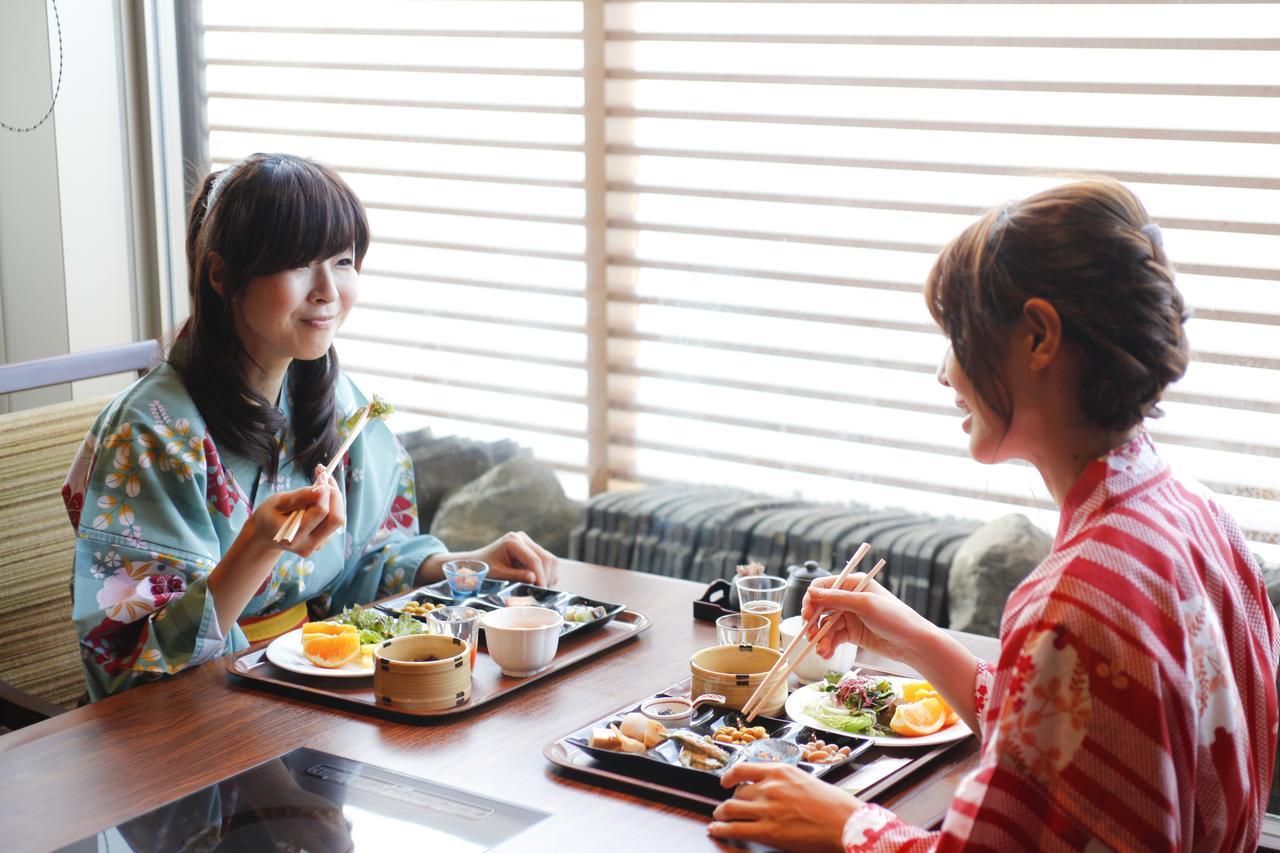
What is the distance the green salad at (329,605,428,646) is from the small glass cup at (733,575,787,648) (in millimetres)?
473

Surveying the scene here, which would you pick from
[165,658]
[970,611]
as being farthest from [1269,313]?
[165,658]

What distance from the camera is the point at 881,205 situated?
2795 mm

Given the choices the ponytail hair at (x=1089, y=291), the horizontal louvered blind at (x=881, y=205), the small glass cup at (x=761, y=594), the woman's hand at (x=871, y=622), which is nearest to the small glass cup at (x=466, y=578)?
the small glass cup at (x=761, y=594)

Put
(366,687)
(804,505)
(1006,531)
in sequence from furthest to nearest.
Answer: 1. (804,505)
2. (1006,531)
3. (366,687)

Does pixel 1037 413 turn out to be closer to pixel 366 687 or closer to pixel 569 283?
pixel 366 687

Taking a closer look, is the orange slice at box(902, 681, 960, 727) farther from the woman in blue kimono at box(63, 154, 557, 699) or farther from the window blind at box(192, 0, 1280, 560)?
the window blind at box(192, 0, 1280, 560)

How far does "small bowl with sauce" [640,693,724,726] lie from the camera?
1755mm

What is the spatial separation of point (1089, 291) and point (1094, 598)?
0.29 m

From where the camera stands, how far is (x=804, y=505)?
119 inches

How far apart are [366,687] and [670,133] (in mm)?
1597

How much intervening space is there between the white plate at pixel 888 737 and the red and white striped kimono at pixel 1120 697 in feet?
1.16

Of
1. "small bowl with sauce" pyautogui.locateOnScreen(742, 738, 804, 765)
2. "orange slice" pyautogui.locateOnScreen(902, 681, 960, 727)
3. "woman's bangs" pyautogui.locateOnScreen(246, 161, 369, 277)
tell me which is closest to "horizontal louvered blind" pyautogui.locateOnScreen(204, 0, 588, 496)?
"woman's bangs" pyautogui.locateOnScreen(246, 161, 369, 277)

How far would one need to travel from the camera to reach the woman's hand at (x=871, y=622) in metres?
1.75

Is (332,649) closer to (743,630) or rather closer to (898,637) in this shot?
(743,630)
